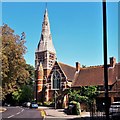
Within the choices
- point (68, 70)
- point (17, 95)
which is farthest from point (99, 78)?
point (17, 95)

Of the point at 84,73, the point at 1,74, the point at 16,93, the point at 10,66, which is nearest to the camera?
the point at 1,74

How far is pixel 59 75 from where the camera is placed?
56.7 metres

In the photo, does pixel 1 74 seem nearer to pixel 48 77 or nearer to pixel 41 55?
pixel 48 77

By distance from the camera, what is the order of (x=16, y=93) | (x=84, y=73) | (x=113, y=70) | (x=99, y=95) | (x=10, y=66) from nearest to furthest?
(x=10, y=66) → (x=99, y=95) → (x=113, y=70) → (x=84, y=73) → (x=16, y=93)

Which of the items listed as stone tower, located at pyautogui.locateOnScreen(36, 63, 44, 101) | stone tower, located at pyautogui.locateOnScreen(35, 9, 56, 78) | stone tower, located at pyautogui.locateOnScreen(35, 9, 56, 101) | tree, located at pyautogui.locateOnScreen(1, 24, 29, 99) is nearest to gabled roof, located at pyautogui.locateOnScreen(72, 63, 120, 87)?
stone tower, located at pyautogui.locateOnScreen(36, 63, 44, 101)

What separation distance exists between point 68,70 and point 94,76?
29.6 feet

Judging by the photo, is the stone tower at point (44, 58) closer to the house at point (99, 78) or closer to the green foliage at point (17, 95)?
the green foliage at point (17, 95)

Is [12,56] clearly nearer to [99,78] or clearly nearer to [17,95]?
[99,78]

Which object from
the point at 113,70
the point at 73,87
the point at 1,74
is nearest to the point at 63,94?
the point at 73,87

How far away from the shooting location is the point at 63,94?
5078 centimetres

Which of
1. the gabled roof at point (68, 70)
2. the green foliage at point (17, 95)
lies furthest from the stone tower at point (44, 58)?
the green foliage at point (17, 95)

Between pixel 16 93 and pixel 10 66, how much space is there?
112 feet

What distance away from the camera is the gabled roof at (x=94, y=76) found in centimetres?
4838

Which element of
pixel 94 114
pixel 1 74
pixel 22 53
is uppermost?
pixel 22 53
